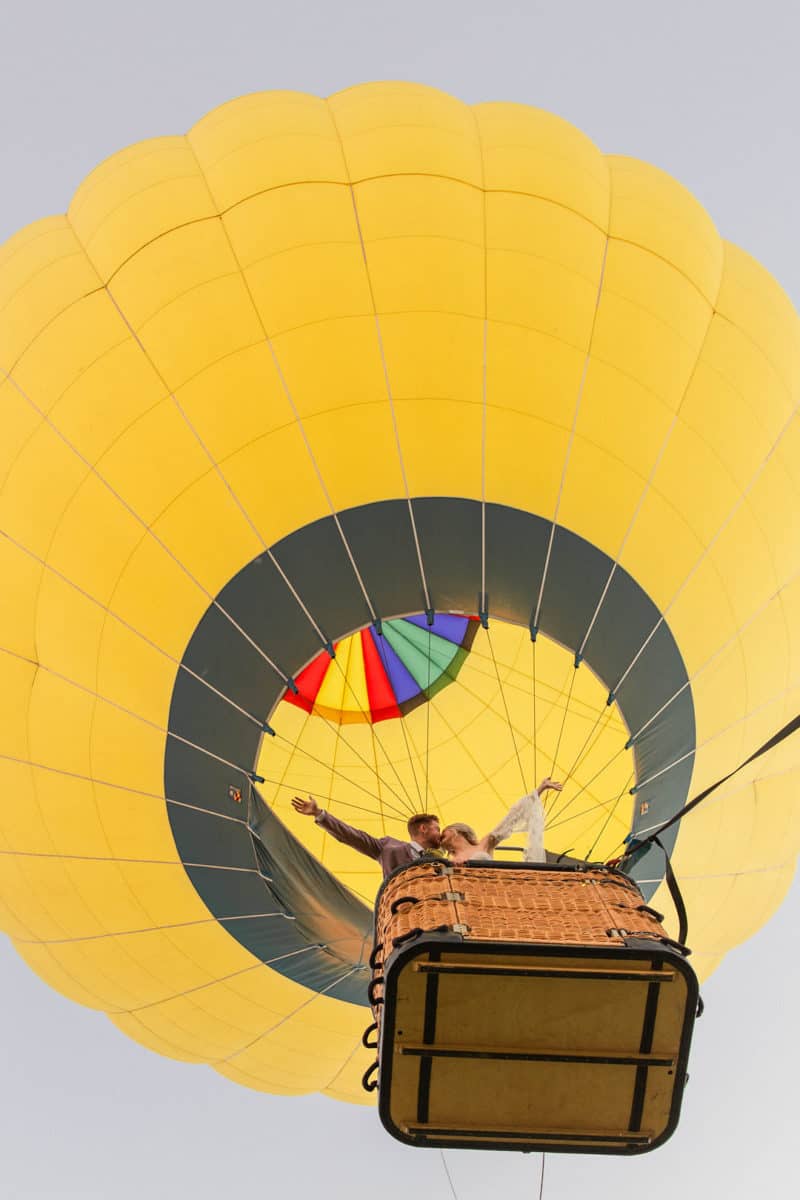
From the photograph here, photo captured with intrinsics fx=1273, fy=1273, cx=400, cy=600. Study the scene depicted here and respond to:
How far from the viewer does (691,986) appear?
3.58 m

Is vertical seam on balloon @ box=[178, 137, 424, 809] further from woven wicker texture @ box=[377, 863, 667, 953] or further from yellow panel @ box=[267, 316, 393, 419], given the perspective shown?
woven wicker texture @ box=[377, 863, 667, 953]

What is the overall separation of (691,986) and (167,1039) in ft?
9.91

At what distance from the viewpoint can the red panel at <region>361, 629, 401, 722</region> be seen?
24.3 feet

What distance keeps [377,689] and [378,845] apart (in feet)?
8.04

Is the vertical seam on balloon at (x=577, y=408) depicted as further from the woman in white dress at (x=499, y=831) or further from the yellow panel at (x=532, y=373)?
the woman in white dress at (x=499, y=831)

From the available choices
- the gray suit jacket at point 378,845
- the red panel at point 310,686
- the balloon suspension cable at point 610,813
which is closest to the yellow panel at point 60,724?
the gray suit jacket at point 378,845

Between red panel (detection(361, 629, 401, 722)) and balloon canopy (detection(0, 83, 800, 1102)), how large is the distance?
2.25 m

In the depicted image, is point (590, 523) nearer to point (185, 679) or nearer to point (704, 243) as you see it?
point (704, 243)

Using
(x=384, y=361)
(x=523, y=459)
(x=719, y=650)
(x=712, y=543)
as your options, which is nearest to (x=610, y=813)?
(x=719, y=650)

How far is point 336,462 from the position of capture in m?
4.83

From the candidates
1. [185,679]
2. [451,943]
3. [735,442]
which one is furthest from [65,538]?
[735,442]

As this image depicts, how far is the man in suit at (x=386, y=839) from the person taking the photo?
4879 mm

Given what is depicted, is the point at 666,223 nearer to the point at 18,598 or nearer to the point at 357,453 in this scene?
the point at 357,453

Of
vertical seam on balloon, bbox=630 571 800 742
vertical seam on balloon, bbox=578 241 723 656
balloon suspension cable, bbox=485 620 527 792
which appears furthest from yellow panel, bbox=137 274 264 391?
balloon suspension cable, bbox=485 620 527 792
